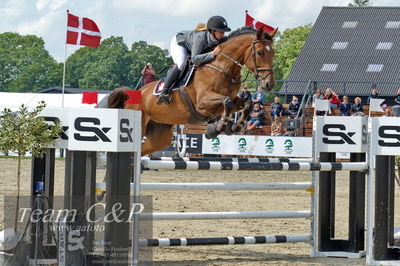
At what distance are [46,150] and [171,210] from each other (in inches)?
161

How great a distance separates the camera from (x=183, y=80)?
8.02 meters

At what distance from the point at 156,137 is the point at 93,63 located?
61.2m

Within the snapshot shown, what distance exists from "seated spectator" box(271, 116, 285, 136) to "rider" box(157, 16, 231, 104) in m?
12.0

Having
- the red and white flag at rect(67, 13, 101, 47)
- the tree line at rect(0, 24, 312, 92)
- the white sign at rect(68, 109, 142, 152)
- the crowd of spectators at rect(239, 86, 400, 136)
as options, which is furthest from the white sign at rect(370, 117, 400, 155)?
the tree line at rect(0, 24, 312, 92)

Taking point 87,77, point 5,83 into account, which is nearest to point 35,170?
point 87,77

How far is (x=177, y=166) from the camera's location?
5.45m

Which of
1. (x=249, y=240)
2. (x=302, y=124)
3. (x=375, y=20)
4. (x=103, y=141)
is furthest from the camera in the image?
(x=375, y=20)

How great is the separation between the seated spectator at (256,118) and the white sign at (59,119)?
15521 millimetres

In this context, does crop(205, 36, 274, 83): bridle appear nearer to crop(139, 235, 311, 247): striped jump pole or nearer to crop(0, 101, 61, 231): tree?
crop(139, 235, 311, 247): striped jump pole

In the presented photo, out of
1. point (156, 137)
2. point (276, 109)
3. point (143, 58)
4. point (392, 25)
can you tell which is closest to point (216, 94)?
point (156, 137)

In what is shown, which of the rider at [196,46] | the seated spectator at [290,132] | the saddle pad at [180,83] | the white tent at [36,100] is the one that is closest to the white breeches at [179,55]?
the rider at [196,46]

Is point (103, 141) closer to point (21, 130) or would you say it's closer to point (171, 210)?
point (21, 130)

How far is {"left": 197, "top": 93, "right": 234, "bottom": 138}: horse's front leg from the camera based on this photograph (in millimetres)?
7262

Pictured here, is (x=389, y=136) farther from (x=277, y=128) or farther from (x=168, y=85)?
(x=277, y=128)
